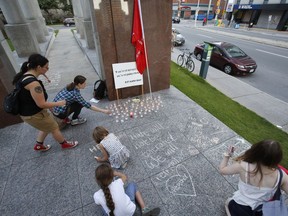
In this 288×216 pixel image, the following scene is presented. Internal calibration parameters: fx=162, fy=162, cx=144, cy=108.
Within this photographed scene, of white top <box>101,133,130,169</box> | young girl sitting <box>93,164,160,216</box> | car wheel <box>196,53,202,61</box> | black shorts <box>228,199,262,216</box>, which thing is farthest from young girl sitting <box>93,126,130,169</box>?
car wheel <box>196,53,202,61</box>

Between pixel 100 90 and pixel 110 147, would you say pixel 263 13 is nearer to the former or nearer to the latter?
pixel 100 90

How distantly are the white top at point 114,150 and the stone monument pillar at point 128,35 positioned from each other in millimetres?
2499

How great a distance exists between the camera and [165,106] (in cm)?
487

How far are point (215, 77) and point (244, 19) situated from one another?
40.2 m

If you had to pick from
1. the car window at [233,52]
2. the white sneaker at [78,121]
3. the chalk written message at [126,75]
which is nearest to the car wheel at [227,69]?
the car window at [233,52]

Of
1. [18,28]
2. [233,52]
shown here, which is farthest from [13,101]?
[233,52]

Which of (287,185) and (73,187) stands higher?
(287,185)

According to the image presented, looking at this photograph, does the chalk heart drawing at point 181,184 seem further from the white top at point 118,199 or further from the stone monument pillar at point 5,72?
the stone monument pillar at point 5,72

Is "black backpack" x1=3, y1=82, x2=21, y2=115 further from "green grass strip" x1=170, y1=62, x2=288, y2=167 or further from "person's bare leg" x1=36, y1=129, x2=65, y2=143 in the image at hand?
"green grass strip" x1=170, y1=62, x2=288, y2=167

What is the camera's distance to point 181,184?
2703 millimetres

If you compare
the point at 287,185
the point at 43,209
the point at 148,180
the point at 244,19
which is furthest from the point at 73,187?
the point at 244,19

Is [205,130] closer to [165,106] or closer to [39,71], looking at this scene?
[165,106]

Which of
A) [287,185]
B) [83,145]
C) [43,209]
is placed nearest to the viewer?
[287,185]

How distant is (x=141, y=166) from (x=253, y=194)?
1748mm
